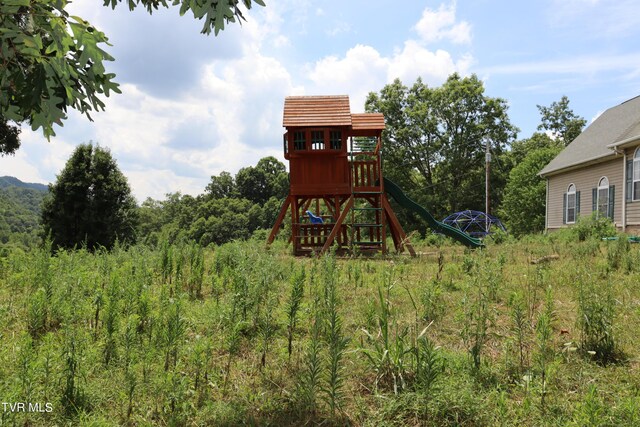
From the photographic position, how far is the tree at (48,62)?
2465mm

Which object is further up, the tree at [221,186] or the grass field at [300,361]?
the tree at [221,186]

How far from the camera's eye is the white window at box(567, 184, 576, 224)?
22484mm

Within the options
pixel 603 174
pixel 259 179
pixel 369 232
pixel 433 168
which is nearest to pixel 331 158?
pixel 369 232

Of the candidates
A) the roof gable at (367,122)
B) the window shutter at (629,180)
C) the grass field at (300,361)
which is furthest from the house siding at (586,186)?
the grass field at (300,361)

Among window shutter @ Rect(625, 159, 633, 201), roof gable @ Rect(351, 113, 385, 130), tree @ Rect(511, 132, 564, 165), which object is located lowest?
window shutter @ Rect(625, 159, 633, 201)

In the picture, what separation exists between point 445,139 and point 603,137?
48.9 ft

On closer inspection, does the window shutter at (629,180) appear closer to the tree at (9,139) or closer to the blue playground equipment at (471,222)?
the blue playground equipment at (471,222)

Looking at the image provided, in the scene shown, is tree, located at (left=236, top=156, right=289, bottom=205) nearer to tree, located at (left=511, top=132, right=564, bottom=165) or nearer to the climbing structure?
tree, located at (left=511, top=132, right=564, bottom=165)

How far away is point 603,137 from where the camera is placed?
21.3 m

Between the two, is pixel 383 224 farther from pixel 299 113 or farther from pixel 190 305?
pixel 190 305

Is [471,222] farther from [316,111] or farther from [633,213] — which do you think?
[316,111]

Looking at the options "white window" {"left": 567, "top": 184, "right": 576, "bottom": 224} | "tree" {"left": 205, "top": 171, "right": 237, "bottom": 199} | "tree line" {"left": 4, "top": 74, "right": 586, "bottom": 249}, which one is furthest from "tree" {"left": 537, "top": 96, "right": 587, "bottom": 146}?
"tree" {"left": 205, "top": 171, "right": 237, "bottom": 199}

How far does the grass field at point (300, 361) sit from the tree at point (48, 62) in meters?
1.69

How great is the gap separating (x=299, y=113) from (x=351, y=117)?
5.55 feet
